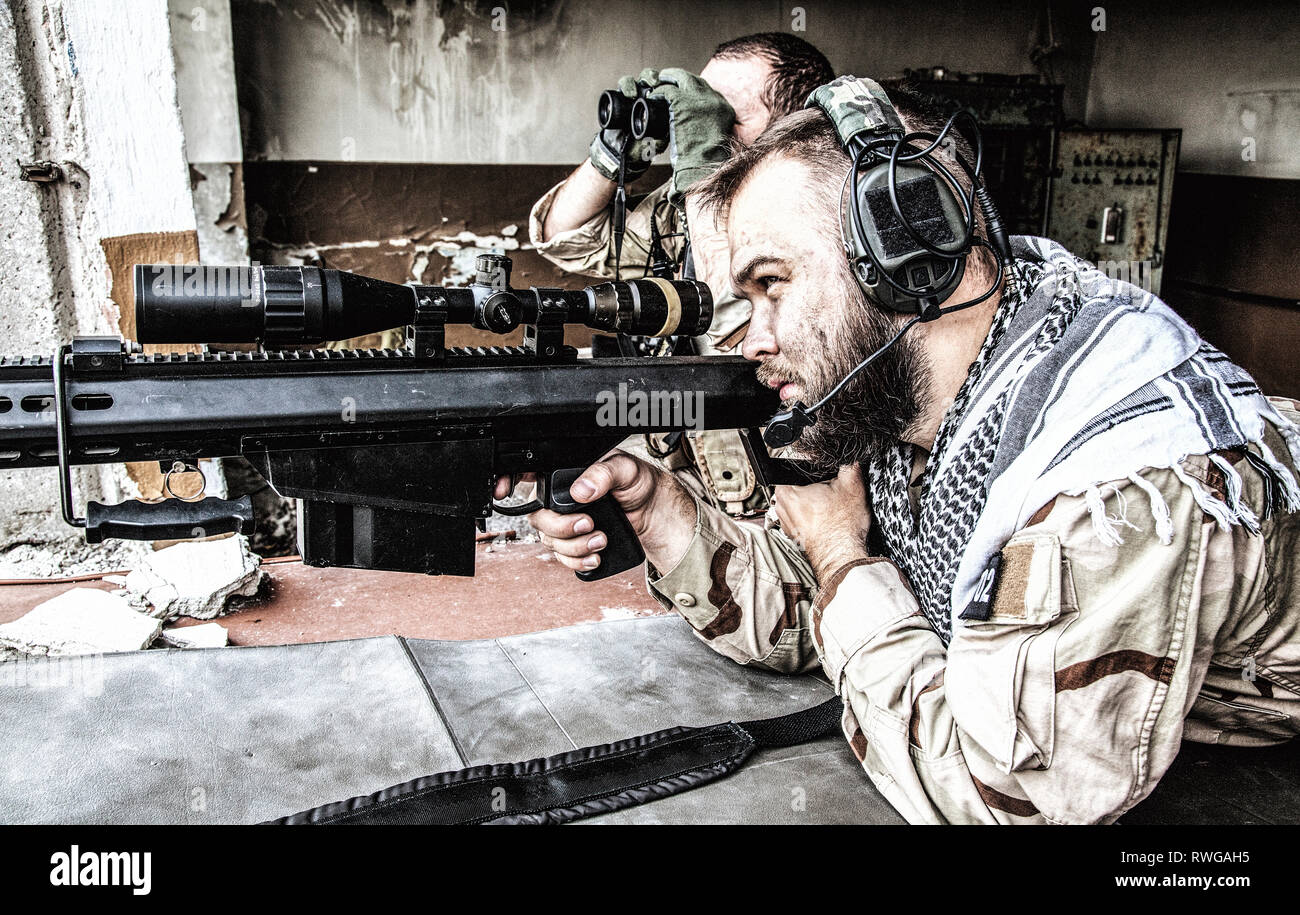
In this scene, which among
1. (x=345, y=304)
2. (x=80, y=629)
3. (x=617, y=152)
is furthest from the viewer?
(x=617, y=152)

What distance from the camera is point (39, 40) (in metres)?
3.02

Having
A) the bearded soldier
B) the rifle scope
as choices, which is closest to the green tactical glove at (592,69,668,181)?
the bearded soldier

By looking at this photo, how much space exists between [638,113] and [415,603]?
1740mm

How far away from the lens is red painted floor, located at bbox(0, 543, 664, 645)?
2955mm

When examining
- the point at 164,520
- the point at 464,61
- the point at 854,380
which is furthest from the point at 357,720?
the point at 464,61

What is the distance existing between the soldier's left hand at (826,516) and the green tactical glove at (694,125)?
1413mm

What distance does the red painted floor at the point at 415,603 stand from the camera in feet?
9.70

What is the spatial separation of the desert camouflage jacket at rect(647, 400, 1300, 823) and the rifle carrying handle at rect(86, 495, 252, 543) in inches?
40.7

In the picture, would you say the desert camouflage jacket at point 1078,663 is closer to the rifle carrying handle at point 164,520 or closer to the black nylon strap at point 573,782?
the black nylon strap at point 573,782

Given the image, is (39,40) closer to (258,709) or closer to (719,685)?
(258,709)

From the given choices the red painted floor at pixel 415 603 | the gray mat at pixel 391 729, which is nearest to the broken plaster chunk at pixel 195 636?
the red painted floor at pixel 415 603

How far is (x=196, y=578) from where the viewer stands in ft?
9.96

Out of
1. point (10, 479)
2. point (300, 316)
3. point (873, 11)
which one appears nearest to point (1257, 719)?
point (300, 316)

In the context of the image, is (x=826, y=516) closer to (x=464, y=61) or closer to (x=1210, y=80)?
(x=464, y=61)
